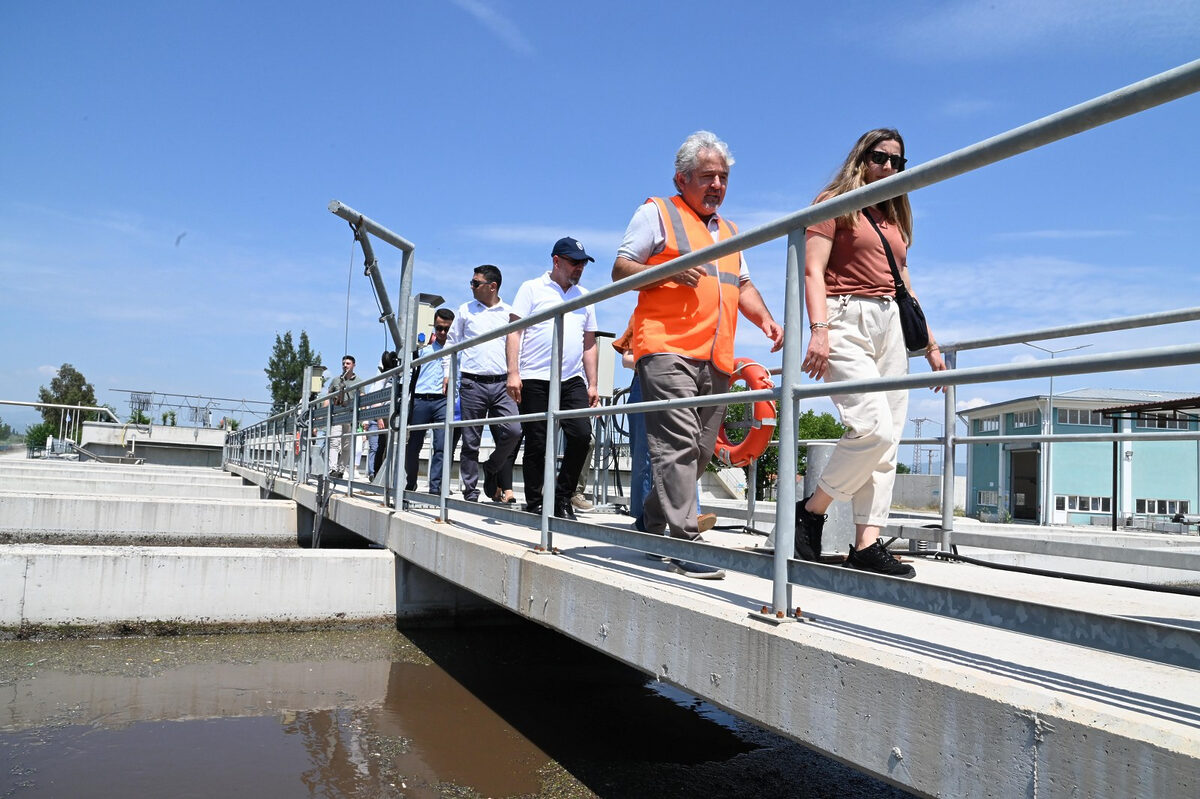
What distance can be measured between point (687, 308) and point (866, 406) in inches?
35.9

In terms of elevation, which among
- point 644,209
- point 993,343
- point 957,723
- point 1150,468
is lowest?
point 957,723

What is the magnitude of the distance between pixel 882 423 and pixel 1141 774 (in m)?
1.53

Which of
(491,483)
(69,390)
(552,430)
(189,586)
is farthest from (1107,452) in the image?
(69,390)

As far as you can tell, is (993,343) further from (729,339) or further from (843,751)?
(843,751)

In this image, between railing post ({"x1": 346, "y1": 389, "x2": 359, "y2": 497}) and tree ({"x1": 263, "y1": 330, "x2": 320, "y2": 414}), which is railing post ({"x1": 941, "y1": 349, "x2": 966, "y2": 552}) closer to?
railing post ({"x1": 346, "y1": 389, "x2": 359, "y2": 497})

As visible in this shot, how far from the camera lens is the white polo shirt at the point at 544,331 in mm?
5578

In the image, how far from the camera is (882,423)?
2877 millimetres

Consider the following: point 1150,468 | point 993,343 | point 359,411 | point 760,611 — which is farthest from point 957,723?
point 1150,468

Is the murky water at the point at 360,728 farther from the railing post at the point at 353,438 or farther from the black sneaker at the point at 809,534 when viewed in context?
the railing post at the point at 353,438

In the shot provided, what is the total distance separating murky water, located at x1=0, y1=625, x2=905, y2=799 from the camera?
11.6ft

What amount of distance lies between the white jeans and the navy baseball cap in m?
2.88

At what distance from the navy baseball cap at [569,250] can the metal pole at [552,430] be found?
1.86m

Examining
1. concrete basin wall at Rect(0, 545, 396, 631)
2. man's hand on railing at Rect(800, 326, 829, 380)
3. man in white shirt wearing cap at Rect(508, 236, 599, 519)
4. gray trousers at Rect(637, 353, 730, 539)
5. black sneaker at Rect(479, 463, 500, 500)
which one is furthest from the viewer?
black sneaker at Rect(479, 463, 500, 500)

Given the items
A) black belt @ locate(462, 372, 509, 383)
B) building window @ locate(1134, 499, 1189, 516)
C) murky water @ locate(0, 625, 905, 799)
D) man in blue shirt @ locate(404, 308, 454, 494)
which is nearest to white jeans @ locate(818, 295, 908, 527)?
murky water @ locate(0, 625, 905, 799)
